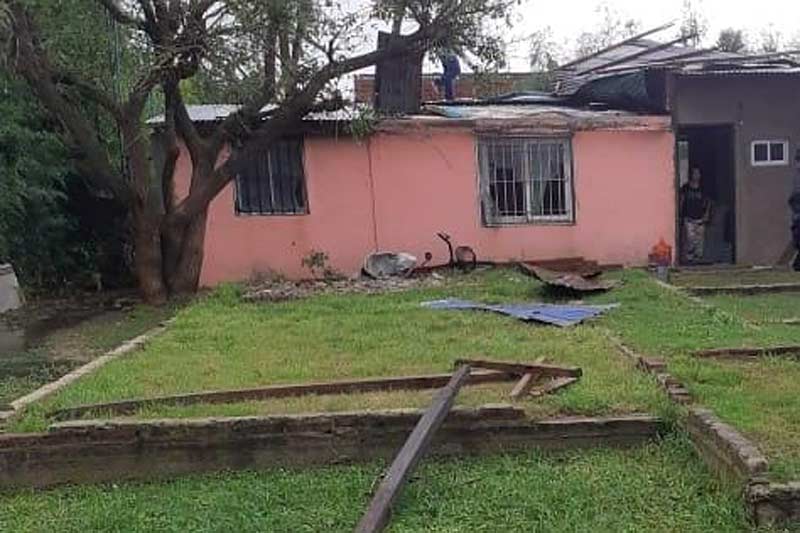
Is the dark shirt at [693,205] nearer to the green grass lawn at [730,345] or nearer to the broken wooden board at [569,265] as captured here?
the broken wooden board at [569,265]

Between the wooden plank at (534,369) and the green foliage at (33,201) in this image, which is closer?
the wooden plank at (534,369)

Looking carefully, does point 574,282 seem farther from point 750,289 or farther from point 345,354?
point 345,354

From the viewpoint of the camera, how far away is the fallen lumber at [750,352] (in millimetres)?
6160

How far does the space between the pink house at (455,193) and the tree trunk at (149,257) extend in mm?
1255

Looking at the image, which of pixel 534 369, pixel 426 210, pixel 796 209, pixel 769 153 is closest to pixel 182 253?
pixel 426 210

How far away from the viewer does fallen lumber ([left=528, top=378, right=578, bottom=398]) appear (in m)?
5.29

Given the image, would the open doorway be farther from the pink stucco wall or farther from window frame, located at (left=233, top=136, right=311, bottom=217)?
window frame, located at (left=233, top=136, right=311, bottom=217)

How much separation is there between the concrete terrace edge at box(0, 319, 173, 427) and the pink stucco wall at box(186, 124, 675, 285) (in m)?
3.61

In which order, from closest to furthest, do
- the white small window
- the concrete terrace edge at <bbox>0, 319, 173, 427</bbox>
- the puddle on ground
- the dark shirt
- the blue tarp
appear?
the concrete terrace edge at <bbox>0, 319, 173, 427</bbox>
the puddle on ground
the blue tarp
the white small window
the dark shirt

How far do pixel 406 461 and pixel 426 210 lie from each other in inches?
356

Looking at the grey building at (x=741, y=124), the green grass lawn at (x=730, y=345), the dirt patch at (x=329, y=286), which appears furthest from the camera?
the grey building at (x=741, y=124)

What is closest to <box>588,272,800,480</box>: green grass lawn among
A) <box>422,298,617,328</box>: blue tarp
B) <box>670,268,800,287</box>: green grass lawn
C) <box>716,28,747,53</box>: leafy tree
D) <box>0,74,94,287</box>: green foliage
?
<box>422,298,617,328</box>: blue tarp

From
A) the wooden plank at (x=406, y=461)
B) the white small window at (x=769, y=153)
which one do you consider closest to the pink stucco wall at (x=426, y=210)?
the white small window at (x=769, y=153)

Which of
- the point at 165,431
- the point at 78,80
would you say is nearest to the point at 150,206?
the point at 78,80
